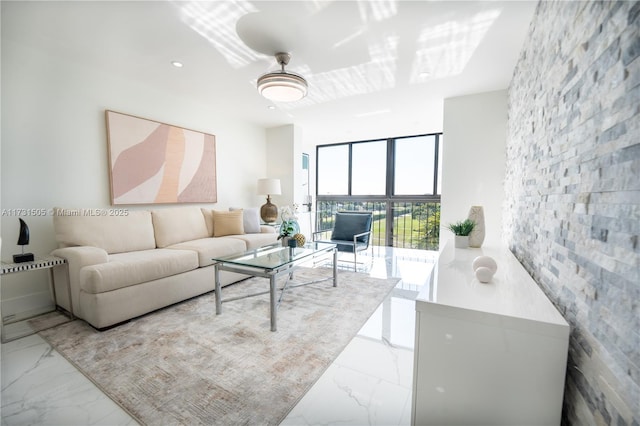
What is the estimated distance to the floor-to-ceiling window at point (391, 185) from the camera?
5266mm

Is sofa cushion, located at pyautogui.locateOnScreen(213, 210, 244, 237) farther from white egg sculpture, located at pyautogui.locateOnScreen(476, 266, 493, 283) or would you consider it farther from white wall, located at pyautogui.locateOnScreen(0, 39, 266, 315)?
white egg sculpture, located at pyautogui.locateOnScreen(476, 266, 493, 283)

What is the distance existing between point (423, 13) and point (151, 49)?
95.9 inches

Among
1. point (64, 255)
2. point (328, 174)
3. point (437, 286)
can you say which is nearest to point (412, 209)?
point (328, 174)

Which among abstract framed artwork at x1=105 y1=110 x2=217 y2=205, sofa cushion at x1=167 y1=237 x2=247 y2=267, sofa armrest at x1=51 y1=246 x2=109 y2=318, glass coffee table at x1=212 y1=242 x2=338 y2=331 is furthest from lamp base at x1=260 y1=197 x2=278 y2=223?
sofa armrest at x1=51 y1=246 x2=109 y2=318

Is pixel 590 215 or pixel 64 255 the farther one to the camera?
pixel 64 255

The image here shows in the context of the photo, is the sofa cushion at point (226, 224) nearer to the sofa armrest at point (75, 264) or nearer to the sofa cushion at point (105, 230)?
the sofa cushion at point (105, 230)

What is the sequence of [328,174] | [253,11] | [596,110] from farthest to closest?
[328,174] < [253,11] < [596,110]

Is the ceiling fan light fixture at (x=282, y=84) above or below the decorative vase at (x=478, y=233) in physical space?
above

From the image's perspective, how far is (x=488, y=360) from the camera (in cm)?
87

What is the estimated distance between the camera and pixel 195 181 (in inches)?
151

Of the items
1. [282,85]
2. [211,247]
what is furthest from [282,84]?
[211,247]

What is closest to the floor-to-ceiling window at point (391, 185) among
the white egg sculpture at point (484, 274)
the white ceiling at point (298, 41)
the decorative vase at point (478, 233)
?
the white ceiling at point (298, 41)

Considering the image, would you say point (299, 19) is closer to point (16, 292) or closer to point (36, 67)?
point (36, 67)

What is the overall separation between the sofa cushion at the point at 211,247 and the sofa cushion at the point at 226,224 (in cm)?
30
